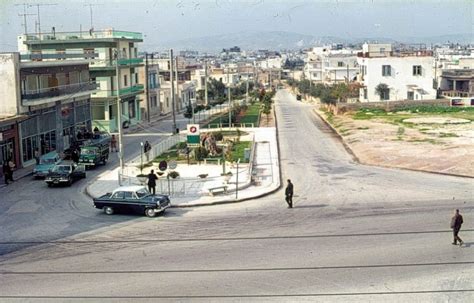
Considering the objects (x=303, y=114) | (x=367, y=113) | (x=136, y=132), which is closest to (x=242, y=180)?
(x=136, y=132)

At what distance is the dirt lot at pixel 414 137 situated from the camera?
37.5 meters

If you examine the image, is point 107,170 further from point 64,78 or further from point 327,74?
point 327,74

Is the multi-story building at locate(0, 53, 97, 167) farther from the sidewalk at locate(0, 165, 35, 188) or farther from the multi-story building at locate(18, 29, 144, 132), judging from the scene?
the multi-story building at locate(18, 29, 144, 132)

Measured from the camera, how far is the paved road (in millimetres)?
16281

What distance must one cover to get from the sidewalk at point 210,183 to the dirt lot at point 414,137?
270 inches

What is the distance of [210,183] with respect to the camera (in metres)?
32.8

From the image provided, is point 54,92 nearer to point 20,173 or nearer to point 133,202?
point 20,173

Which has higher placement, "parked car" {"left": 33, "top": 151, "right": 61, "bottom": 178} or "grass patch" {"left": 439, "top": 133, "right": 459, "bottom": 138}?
"parked car" {"left": 33, "top": 151, "right": 61, "bottom": 178}

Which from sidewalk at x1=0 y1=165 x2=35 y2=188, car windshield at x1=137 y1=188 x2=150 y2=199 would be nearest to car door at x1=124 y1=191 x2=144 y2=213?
car windshield at x1=137 y1=188 x2=150 y2=199

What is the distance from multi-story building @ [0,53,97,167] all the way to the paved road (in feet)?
40.5

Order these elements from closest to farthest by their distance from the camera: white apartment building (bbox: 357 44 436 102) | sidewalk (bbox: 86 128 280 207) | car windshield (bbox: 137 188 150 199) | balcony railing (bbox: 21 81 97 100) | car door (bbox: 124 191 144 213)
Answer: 1. car door (bbox: 124 191 144 213)
2. car windshield (bbox: 137 188 150 199)
3. sidewalk (bbox: 86 128 280 207)
4. balcony railing (bbox: 21 81 97 100)
5. white apartment building (bbox: 357 44 436 102)

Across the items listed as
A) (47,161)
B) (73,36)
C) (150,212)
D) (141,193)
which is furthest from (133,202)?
(73,36)

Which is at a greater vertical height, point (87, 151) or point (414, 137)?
point (87, 151)

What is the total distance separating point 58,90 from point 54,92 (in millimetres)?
902
